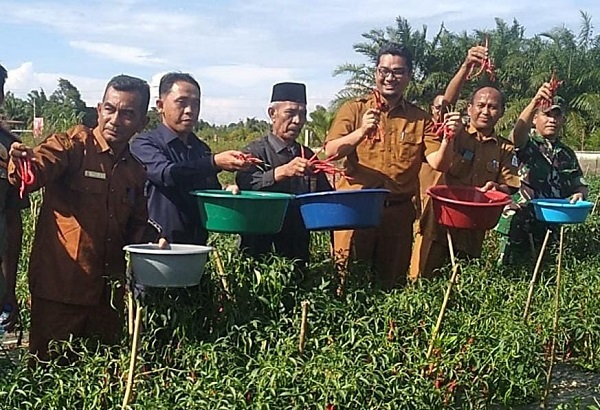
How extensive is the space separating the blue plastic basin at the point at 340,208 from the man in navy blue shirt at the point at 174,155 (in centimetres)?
43

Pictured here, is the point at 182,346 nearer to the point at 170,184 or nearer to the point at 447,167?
the point at 170,184

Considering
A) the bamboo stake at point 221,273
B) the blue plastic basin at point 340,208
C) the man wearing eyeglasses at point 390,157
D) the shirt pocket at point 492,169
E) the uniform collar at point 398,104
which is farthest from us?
the shirt pocket at point 492,169

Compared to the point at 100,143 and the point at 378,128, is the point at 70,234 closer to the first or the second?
the point at 100,143

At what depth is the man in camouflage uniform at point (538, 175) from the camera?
5.11 m

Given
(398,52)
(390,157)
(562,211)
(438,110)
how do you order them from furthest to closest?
1. (562,211)
2. (438,110)
3. (390,157)
4. (398,52)

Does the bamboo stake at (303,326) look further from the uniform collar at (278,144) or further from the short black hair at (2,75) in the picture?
the short black hair at (2,75)

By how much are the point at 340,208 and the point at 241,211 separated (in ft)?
1.51

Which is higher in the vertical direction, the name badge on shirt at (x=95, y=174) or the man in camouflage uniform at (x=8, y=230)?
the name badge on shirt at (x=95, y=174)

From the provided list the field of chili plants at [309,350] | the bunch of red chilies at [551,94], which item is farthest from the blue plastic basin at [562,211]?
the field of chili plants at [309,350]

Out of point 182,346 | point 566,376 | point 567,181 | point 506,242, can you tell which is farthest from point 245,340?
point 567,181

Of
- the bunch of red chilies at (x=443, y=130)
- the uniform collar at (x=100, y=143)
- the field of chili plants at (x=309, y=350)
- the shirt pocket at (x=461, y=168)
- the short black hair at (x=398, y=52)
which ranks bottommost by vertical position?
the field of chili plants at (x=309, y=350)

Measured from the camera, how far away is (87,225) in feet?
9.98

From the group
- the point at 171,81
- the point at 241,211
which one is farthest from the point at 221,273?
the point at 171,81

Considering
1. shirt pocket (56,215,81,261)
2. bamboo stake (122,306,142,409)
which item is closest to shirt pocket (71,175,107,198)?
shirt pocket (56,215,81,261)
